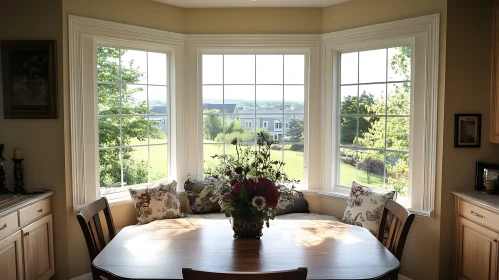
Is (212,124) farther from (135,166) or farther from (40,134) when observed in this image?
(40,134)

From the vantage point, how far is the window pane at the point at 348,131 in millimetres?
4148

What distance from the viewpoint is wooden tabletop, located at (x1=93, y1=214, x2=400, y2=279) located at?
6.73ft

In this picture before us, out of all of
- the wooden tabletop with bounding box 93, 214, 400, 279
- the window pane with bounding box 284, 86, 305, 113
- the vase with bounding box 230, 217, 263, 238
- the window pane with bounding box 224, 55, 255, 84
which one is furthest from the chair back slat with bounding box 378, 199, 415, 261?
the window pane with bounding box 224, 55, 255, 84

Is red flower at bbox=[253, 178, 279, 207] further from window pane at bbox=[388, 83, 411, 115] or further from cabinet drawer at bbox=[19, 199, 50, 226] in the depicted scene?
window pane at bbox=[388, 83, 411, 115]

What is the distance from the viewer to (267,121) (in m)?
4.44

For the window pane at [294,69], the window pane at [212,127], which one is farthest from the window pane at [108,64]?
the window pane at [294,69]

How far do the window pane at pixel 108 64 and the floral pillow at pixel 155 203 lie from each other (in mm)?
1080

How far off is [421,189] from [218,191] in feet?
6.46

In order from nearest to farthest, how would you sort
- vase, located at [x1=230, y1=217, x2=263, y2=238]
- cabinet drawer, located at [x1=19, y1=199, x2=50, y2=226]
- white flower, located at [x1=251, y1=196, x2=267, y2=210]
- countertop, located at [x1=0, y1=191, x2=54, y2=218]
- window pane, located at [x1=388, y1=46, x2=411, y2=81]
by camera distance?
1. white flower, located at [x1=251, y1=196, x2=267, y2=210]
2. vase, located at [x1=230, y1=217, x2=263, y2=238]
3. countertop, located at [x1=0, y1=191, x2=54, y2=218]
4. cabinet drawer, located at [x1=19, y1=199, x2=50, y2=226]
5. window pane, located at [x1=388, y1=46, x2=411, y2=81]

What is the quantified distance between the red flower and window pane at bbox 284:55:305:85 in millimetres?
2196

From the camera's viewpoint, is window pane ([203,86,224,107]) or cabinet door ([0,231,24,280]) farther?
window pane ([203,86,224,107])

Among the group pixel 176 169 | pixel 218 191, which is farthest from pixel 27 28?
pixel 218 191

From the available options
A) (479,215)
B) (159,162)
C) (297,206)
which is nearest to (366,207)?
(297,206)

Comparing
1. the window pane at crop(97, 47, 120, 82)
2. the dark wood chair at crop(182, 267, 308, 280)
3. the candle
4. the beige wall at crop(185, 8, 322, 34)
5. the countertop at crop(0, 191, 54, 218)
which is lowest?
the dark wood chair at crop(182, 267, 308, 280)
